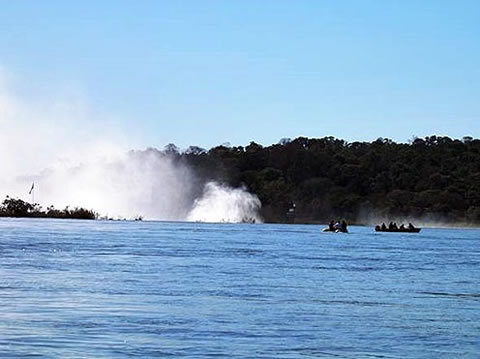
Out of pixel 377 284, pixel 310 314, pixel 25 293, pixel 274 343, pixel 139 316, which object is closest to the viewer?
A: pixel 274 343

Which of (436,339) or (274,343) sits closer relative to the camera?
(274,343)

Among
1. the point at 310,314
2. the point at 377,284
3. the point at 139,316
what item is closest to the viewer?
the point at 139,316

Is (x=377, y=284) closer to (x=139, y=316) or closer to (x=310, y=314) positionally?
(x=310, y=314)

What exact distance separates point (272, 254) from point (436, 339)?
56.8m

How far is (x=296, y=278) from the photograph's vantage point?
201 feet

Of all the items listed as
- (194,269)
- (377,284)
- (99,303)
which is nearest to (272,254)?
(194,269)

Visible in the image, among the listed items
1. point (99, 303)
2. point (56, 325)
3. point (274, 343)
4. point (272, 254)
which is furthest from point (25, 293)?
point (272, 254)

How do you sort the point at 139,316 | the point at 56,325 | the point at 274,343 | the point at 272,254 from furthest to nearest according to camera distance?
1. the point at 272,254
2. the point at 139,316
3. the point at 56,325
4. the point at 274,343

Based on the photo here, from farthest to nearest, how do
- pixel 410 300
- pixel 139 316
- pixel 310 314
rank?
pixel 410 300 < pixel 310 314 < pixel 139 316

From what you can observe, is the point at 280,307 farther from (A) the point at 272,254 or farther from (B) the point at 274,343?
(A) the point at 272,254

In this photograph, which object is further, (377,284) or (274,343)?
(377,284)

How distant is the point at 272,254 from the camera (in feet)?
304

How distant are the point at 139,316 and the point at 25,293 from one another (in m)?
8.77

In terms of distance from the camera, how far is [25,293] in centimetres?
4634
